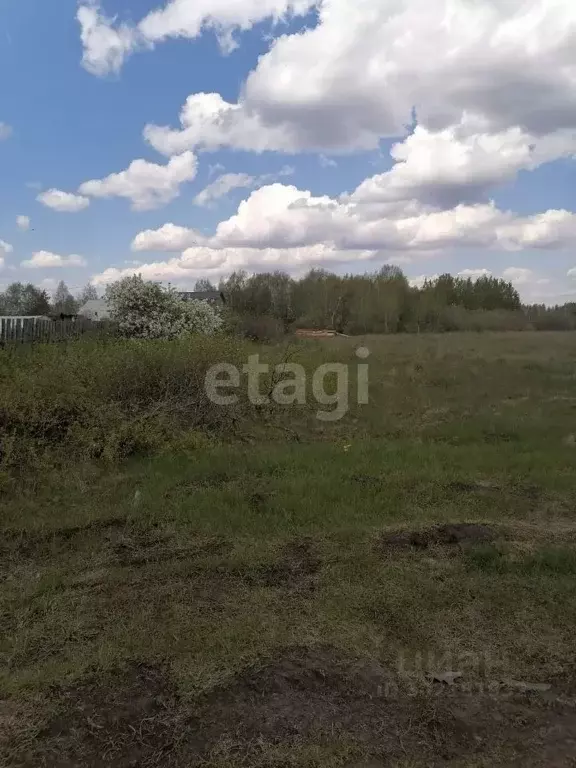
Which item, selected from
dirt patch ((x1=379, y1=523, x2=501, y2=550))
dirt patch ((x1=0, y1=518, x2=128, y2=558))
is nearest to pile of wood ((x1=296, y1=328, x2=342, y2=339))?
dirt patch ((x1=0, y1=518, x2=128, y2=558))

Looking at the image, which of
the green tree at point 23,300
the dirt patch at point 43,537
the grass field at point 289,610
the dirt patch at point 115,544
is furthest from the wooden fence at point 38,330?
the green tree at point 23,300

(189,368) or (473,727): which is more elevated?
(189,368)

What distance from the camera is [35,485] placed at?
5734 mm

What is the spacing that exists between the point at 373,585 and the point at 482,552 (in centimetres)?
93

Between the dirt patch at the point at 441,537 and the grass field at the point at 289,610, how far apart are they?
0.02 meters

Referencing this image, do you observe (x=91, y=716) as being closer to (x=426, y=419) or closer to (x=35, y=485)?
(x=35, y=485)

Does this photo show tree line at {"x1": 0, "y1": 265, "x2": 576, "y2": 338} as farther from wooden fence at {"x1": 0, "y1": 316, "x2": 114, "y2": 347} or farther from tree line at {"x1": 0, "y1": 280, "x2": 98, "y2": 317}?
wooden fence at {"x1": 0, "y1": 316, "x2": 114, "y2": 347}

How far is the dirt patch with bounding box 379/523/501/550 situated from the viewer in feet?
14.1

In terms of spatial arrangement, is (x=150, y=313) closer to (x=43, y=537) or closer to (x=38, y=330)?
(x=38, y=330)

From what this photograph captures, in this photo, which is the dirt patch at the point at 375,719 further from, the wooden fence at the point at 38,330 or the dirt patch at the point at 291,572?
the wooden fence at the point at 38,330


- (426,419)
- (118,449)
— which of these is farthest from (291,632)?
(426,419)

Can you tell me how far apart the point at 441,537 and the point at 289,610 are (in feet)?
5.18

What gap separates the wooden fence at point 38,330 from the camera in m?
9.55

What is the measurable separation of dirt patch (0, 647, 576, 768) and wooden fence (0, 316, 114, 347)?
773 cm
